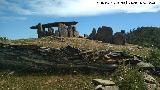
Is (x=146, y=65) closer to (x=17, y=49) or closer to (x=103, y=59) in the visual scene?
(x=103, y=59)

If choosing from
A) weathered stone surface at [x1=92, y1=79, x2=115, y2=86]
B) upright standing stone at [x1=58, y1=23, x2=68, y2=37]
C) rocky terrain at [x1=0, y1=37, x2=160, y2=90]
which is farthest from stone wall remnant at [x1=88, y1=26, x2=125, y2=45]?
weathered stone surface at [x1=92, y1=79, x2=115, y2=86]

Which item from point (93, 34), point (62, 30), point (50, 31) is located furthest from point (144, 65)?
point (50, 31)

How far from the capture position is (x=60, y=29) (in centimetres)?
5038

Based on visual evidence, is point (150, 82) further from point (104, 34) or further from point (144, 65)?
point (104, 34)

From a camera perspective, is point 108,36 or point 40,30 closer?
point 108,36

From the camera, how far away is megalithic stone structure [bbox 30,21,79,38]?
50.1 metres

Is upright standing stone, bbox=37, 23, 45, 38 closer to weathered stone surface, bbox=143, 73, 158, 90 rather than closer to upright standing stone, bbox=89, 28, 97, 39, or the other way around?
upright standing stone, bbox=89, 28, 97, 39

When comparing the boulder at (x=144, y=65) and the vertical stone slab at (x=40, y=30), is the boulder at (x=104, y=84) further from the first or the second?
the vertical stone slab at (x=40, y=30)

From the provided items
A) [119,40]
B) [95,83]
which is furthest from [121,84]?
[119,40]

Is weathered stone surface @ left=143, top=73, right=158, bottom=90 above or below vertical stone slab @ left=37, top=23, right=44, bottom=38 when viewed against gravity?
below

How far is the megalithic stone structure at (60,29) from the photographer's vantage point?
50094 millimetres

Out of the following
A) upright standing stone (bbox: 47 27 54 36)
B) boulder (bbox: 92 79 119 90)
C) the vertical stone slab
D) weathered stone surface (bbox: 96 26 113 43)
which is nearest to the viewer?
boulder (bbox: 92 79 119 90)

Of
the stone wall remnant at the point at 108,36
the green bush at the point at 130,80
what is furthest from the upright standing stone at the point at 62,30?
the green bush at the point at 130,80

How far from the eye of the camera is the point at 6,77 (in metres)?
31.4
